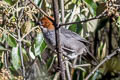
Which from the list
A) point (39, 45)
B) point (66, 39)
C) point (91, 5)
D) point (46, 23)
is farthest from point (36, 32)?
point (91, 5)

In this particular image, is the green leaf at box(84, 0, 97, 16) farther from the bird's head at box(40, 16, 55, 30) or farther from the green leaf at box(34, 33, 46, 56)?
the bird's head at box(40, 16, 55, 30)

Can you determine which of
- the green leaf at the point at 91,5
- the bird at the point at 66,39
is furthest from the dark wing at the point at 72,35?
the green leaf at the point at 91,5

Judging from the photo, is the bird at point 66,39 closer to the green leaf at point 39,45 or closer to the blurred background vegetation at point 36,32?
the blurred background vegetation at point 36,32

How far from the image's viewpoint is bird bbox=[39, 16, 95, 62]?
3.81 meters

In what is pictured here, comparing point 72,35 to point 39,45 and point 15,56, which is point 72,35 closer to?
point 39,45

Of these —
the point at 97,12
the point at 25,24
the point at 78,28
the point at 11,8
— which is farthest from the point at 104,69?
the point at 11,8

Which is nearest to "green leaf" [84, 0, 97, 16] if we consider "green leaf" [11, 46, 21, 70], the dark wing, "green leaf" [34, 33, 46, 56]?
"green leaf" [34, 33, 46, 56]

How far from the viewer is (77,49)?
13.7 ft

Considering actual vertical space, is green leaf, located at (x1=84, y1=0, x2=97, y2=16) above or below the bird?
above

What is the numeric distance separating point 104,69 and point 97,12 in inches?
40.0

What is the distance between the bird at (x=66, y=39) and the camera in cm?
381

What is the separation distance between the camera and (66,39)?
4.03 m

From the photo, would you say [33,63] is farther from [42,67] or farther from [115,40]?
[115,40]

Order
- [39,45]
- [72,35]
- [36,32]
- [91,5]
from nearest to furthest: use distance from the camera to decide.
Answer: [91,5] < [39,45] < [36,32] < [72,35]
